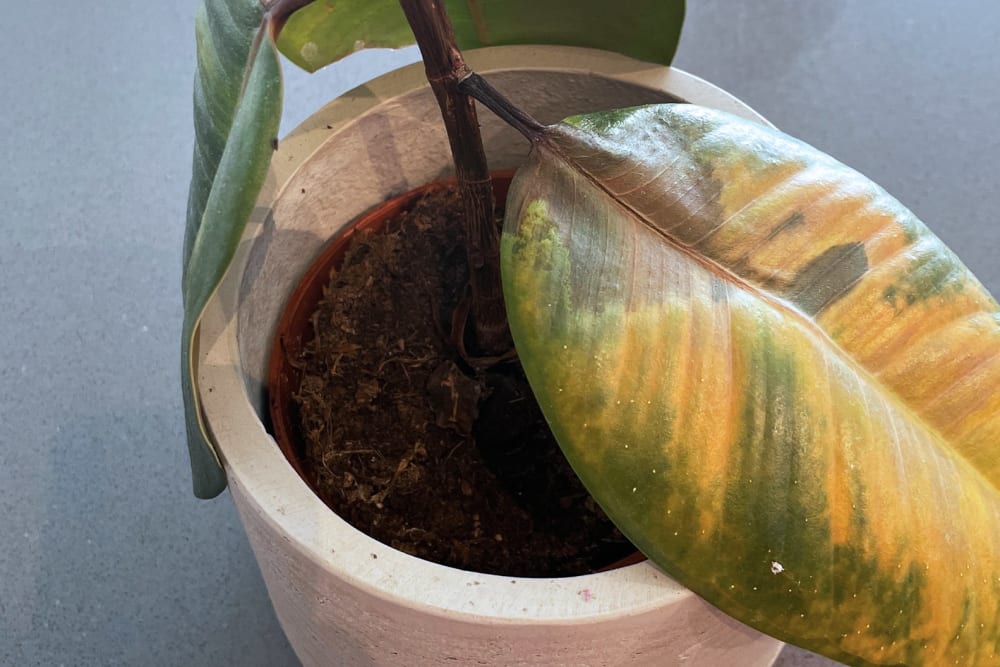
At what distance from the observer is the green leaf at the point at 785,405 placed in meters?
0.52

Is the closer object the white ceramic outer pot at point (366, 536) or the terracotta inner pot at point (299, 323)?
the white ceramic outer pot at point (366, 536)

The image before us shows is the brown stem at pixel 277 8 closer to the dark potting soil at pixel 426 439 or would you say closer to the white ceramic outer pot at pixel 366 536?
the white ceramic outer pot at pixel 366 536

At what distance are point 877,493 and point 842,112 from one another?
1.23 meters

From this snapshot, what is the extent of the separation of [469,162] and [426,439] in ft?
0.98

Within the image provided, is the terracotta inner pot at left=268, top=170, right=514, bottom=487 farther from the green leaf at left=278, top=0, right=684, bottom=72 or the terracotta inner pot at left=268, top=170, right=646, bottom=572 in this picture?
the green leaf at left=278, top=0, right=684, bottom=72

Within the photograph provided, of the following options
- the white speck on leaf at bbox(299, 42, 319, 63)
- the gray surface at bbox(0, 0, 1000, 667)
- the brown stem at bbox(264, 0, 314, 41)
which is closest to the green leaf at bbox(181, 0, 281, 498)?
the brown stem at bbox(264, 0, 314, 41)

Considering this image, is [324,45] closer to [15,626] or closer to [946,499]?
[946,499]

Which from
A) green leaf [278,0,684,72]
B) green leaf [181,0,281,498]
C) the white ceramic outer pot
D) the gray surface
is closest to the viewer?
green leaf [181,0,281,498]

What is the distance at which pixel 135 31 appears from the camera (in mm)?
1713

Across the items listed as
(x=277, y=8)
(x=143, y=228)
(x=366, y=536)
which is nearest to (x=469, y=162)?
(x=277, y=8)

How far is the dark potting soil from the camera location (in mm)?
757

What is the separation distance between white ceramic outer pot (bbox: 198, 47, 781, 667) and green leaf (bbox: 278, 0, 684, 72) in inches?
0.7

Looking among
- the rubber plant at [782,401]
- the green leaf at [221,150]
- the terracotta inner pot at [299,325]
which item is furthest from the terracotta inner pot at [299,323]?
the rubber plant at [782,401]

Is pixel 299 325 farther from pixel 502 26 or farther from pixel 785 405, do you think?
pixel 785 405
